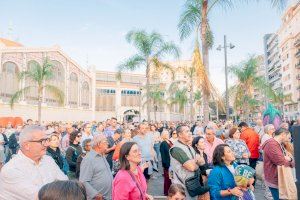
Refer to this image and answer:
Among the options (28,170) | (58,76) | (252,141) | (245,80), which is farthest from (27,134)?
(58,76)

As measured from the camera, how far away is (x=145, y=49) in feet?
76.2

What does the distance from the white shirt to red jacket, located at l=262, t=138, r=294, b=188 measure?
4.05 metres

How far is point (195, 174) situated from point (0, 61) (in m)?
33.5

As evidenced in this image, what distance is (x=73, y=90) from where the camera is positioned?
4647 centimetres

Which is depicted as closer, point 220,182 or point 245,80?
point 220,182

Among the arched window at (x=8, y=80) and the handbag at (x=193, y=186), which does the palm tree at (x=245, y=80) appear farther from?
the handbag at (x=193, y=186)

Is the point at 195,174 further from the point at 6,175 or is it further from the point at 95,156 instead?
the point at 6,175

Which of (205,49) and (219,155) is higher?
(205,49)

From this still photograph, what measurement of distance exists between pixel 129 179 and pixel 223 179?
135 centimetres

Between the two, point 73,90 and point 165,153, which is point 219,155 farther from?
point 73,90

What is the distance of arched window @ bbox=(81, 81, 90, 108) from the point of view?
162 ft

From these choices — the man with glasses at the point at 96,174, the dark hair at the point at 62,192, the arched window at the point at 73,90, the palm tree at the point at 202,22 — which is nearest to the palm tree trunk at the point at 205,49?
the palm tree at the point at 202,22

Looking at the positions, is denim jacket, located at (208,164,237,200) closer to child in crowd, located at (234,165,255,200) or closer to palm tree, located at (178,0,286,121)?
child in crowd, located at (234,165,255,200)

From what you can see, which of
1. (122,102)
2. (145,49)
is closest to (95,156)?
(145,49)
